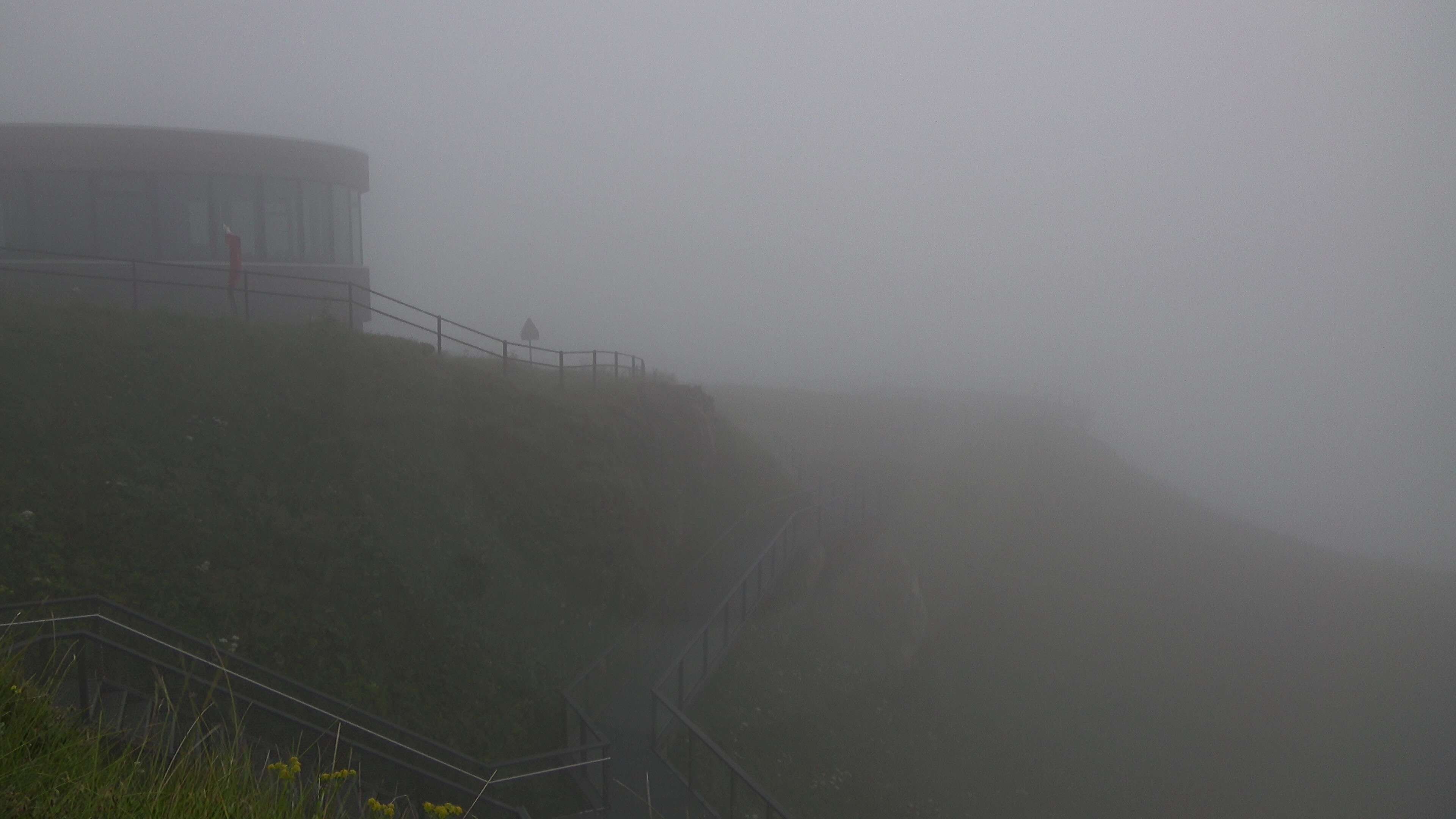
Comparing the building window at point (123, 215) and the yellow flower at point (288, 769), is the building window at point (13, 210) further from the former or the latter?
the yellow flower at point (288, 769)

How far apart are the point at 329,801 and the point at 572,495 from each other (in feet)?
34.8

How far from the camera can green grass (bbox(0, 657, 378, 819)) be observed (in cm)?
385

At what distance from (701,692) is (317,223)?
15755 mm

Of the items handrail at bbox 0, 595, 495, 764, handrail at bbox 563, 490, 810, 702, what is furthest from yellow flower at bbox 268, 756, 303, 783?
handrail at bbox 563, 490, 810, 702

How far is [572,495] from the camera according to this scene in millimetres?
15156

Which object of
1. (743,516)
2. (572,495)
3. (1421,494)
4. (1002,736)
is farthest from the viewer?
(1421,494)

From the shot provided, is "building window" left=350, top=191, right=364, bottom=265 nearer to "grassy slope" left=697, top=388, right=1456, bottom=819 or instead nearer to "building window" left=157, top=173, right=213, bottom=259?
"building window" left=157, top=173, right=213, bottom=259

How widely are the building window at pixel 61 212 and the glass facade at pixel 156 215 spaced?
17 mm

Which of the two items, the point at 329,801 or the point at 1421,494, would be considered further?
the point at 1421,494

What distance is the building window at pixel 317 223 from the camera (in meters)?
21.9

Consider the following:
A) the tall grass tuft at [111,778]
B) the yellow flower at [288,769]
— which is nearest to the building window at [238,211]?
the tall grass tuft at [111,778]

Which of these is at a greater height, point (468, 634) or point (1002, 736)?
point (468, 634)

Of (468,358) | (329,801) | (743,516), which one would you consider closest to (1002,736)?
(743,516)

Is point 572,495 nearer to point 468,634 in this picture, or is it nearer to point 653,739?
point 468,634
